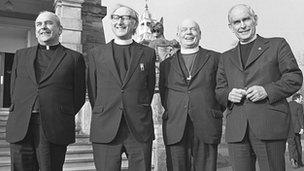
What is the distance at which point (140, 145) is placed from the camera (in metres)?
3.73

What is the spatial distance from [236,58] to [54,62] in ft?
5.84

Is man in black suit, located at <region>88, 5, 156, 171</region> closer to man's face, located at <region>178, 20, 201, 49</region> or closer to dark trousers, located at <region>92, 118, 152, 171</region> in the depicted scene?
dark trousers, located at <region>92, 118, 152, 171</region>

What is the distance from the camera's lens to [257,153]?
11.4 ft

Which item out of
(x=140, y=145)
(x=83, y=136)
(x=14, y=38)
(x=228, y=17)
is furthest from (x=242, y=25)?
(x=14, y=38)

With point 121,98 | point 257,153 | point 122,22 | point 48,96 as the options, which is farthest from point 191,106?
point 48,96

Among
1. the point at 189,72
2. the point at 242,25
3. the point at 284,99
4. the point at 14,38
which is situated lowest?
the point at 284,99

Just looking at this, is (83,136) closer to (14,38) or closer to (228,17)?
(228,17)

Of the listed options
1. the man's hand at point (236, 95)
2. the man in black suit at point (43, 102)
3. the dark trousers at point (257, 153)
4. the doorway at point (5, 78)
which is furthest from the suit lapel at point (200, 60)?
the doorway at point (5, 78)

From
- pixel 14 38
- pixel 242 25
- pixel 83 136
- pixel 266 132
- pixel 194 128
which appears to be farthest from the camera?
pixel 14 38

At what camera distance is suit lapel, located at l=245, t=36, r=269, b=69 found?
11.7 ft

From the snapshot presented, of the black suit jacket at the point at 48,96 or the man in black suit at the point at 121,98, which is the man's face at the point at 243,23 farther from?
the black suit jacket at the point at 48,96

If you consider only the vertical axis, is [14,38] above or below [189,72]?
above

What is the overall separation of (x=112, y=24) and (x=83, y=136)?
5.53 metres

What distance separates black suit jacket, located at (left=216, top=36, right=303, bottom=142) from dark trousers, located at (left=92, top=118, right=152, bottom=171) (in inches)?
32.2
